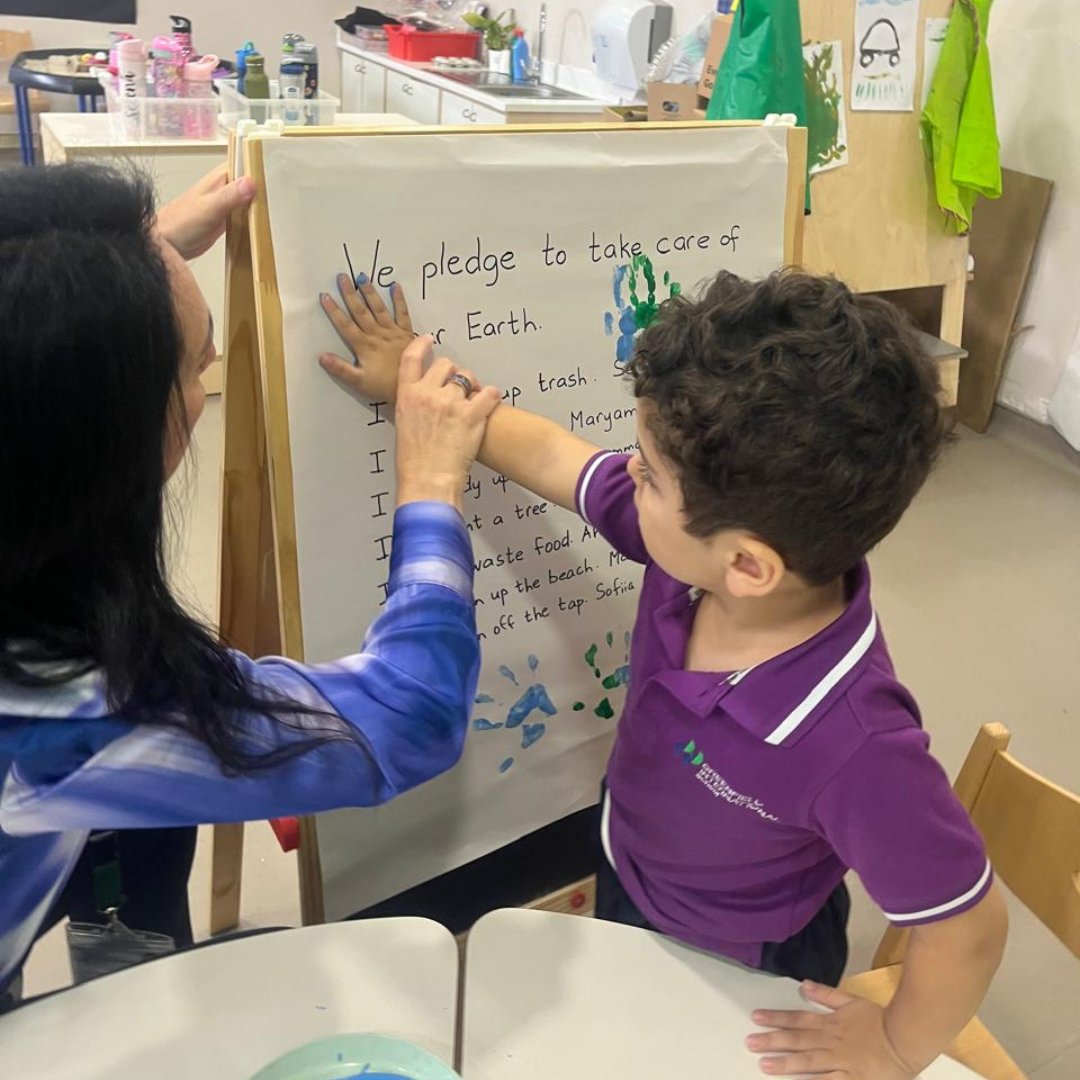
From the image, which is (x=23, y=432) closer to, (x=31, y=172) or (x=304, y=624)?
(x=31, y=172)

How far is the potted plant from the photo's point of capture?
14.5 feet

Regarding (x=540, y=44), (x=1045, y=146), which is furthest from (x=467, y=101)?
(x=1045, y=146)

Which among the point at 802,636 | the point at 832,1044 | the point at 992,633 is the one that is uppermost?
the point at 802,636

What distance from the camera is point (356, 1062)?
67 cm

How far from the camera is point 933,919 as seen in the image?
781mm

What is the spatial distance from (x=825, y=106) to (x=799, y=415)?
2.18m

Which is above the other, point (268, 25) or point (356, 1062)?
point (268, 25)

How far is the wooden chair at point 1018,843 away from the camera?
36.3 inches

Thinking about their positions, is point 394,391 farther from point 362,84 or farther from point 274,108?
point 362,84

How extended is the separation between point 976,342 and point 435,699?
3112 millimetres

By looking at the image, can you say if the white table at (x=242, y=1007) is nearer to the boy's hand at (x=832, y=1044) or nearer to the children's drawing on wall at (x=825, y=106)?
the boy's hand at (x=832, y=1044)

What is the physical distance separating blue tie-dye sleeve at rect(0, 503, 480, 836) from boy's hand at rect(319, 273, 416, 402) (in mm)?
149

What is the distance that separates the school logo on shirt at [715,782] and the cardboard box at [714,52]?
7.21 ft

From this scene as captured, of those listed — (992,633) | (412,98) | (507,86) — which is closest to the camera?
(992,633)
